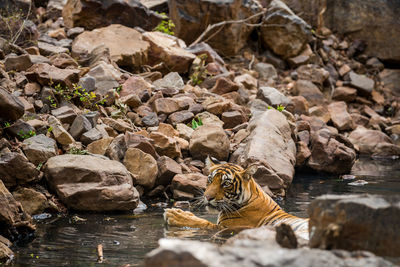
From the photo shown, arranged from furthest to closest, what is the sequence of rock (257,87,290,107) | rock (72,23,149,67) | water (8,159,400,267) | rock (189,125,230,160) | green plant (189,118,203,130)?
1. rock (257,87,290,107)
2. rock (72,23,149,67)
3. green plant (189,118,203,130)
4. rock (189,125,230,160)
5. water (8,159,400,267)

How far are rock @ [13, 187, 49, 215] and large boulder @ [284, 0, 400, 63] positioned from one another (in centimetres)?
1444

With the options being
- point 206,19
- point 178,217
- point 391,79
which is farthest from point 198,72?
point 391,79

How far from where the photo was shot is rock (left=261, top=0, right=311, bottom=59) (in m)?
16.4

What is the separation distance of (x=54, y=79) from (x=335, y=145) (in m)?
5.37

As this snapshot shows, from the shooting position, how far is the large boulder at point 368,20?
18.4 m

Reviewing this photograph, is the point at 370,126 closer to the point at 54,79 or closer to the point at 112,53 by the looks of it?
the point at 112,53

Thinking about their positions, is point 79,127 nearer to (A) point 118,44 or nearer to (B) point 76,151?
(B) point 76,151

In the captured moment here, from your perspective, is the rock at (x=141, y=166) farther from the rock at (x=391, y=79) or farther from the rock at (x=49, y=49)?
the rock at (x=391, y=79)

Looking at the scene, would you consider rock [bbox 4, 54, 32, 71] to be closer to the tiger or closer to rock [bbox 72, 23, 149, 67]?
rock [bbox 72, 23, 149, 67]

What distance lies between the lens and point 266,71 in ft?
51.3

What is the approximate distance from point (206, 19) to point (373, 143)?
5684mm

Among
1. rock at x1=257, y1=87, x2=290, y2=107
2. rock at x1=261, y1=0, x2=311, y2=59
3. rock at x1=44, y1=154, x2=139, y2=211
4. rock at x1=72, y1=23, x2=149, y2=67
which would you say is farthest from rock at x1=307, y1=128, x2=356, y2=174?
rock at x1=261, y1=0, x2=311, y2=59

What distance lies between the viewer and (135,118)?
9.16 m

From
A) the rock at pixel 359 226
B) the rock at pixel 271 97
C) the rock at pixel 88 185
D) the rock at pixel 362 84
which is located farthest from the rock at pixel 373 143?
the rock at pixel 359 226
